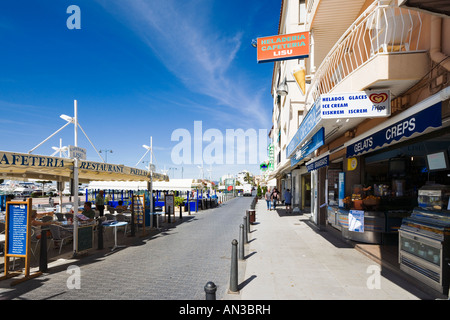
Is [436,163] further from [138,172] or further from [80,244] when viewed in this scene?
[138,172]

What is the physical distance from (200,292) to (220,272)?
122cm

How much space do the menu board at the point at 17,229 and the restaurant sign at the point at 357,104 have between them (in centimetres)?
690

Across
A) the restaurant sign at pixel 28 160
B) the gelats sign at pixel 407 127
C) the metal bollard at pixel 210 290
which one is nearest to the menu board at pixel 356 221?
the gelats sign at pixel 407 127

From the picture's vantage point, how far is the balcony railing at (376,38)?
5.09 metres

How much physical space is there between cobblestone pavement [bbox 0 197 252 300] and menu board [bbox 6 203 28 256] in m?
0.64

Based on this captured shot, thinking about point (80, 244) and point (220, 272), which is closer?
point (220, 272)

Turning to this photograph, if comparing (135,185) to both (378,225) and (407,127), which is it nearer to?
(378,225)

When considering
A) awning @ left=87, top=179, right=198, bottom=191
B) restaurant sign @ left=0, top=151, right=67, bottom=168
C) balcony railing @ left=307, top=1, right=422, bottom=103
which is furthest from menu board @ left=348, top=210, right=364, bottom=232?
awning @ left=87, top=179, right=198, bottom=191

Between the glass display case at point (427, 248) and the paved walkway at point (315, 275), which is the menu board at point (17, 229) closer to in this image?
the paved walkway at point (315, 275)

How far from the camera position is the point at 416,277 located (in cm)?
485

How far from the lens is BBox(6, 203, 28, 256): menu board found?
218 inches

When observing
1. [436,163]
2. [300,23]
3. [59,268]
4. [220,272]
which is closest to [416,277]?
[436,163]

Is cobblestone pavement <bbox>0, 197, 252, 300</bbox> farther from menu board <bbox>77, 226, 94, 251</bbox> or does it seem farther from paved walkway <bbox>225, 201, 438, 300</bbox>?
paved walkway <bbox>225, 201, 438, 300</bbox>

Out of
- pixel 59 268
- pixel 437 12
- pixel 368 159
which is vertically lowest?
pixel 59 268
